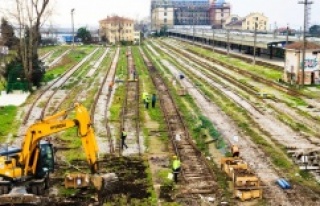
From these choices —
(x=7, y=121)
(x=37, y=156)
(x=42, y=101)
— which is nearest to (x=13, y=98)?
(x=42, y=101)

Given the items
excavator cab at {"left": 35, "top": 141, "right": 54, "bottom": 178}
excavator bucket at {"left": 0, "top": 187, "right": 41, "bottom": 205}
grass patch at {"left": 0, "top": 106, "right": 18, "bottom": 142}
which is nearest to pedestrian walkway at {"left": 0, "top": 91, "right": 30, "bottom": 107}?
grass patch at {"left": 0, "top": 106, "right": 18, "bottom": 142}

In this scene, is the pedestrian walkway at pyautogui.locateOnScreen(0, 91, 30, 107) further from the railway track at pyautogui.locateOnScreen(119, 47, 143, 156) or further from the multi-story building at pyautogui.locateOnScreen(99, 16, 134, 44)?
the multi-story building at pyautogui.locateOnScreen(99, 16, 134, 44)

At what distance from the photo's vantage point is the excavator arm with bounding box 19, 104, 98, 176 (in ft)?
49.8

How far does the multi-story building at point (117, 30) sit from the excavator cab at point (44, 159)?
130 meters

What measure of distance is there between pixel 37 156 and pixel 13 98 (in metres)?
25.3

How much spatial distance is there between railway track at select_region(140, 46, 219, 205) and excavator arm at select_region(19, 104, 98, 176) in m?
3.62

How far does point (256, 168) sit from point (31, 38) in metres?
29.4

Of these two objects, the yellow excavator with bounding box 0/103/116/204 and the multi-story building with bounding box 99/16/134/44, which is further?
the multi-story building with bounding box 99/16/134/44

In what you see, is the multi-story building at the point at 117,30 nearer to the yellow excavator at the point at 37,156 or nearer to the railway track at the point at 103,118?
the railway track at the point at 103,118

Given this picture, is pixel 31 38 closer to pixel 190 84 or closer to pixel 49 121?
pixel 190 84

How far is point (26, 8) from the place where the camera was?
4431cm

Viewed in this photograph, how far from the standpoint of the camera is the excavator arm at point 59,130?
1519 cm

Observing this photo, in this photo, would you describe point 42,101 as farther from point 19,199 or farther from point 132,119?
point 19,199

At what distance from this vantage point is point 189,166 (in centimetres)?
2045
